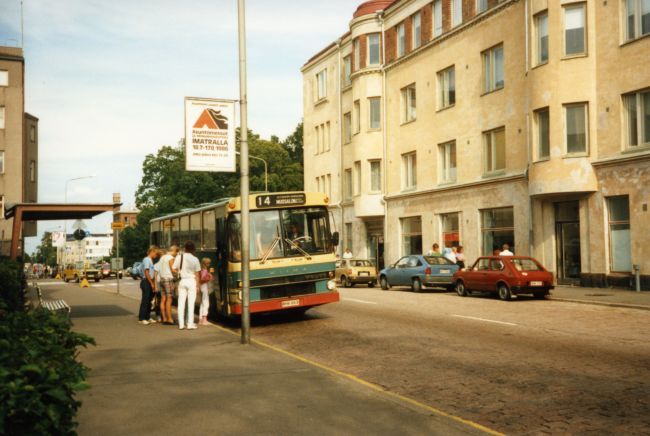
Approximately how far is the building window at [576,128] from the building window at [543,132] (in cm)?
101

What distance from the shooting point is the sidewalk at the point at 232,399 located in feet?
20.8

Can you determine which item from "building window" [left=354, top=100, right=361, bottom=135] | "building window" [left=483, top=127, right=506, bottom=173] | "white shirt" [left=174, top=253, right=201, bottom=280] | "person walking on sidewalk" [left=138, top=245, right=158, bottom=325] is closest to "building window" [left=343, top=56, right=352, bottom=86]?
"building window" [left=354, top=100, right=361, bottom=135]

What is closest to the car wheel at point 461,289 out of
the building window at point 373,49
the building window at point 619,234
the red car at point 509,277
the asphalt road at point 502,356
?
the red car at point 509,277

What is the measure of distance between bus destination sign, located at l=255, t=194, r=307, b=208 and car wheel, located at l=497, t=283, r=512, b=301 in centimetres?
861

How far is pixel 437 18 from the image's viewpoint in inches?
1414

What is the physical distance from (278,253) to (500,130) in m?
18.1

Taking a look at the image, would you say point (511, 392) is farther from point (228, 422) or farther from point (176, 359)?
point (176, 359)

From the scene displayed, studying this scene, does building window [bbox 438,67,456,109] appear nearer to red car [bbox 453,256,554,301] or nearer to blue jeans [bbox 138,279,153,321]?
red car [bbox 453,256,554,301]

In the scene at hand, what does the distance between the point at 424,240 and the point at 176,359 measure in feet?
89.8

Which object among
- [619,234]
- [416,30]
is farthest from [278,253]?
[416,30]

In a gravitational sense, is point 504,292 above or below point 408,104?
below

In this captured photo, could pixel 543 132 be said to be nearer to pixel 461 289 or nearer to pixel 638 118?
pixel 638 118

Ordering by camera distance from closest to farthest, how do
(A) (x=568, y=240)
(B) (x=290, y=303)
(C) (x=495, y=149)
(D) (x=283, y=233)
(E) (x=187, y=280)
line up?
1. (E) (x=187, y=280)
2. (B) (x=290, y=303)
3. (D) (x=283, y=233)
4. (A) (x=568, y=240)
5. (C) (x=495, y=149)

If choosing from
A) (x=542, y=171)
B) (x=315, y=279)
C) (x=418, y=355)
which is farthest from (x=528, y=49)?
(x=418, y=355)
